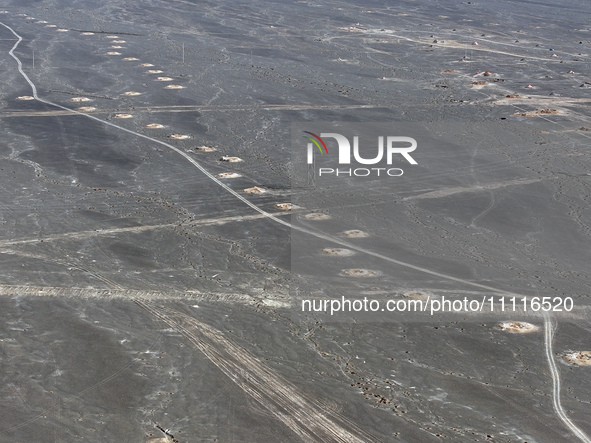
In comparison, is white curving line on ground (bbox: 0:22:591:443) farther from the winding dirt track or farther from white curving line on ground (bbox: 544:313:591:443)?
the winding dirt track

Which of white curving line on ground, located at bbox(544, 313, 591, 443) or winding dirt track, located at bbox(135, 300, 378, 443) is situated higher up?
winding dirt track, located at bbox(135, 300, 378, 443)

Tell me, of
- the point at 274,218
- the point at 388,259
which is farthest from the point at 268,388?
the point at 274,218

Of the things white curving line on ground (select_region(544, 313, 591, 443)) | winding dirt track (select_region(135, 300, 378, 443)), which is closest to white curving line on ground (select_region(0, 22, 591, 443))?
white curving line on ground (select_region(544, 313, 591, 443))

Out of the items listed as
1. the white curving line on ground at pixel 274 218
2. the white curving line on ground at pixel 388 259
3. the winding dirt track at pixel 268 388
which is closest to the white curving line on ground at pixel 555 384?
the white curving line on ground at pixel 388 259

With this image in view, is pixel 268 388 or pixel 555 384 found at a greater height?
pixel 268 388

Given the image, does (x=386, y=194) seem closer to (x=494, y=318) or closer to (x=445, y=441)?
(x=494, y=318)

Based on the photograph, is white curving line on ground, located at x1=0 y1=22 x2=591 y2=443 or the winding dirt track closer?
the winding dirt track

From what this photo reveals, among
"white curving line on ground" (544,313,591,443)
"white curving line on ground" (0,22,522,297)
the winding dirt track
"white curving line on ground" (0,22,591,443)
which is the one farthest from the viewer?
"white curving line on ground" (0,22,522,297)

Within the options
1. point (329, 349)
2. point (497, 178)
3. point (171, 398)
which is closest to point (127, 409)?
point (171, 398)

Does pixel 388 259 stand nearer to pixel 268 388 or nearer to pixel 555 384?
pixel 555 384
